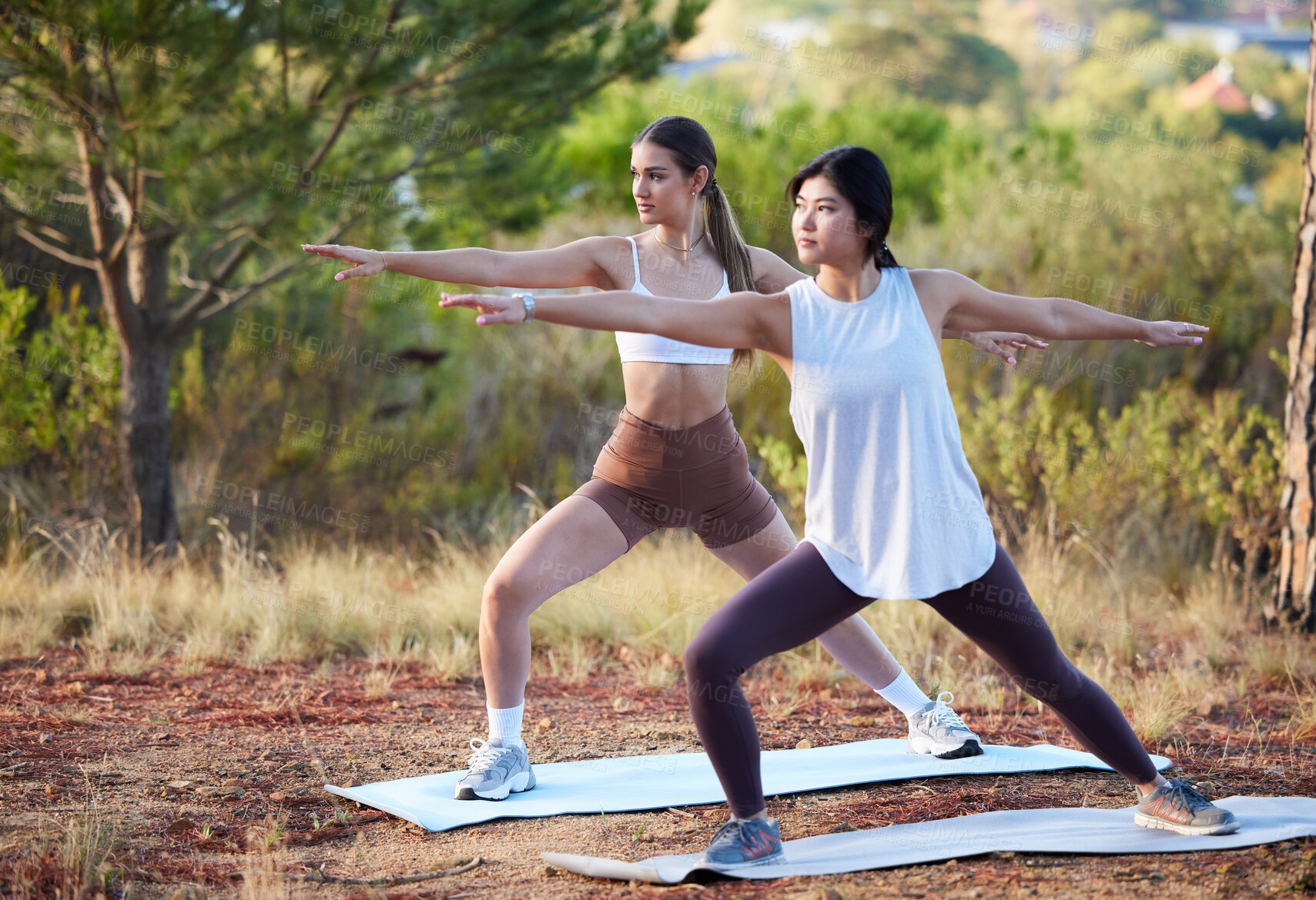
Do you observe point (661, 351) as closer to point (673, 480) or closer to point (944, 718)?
point (673, 480)

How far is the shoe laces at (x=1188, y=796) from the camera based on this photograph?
2996mm

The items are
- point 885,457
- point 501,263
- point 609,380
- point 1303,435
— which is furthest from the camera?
point 609,380

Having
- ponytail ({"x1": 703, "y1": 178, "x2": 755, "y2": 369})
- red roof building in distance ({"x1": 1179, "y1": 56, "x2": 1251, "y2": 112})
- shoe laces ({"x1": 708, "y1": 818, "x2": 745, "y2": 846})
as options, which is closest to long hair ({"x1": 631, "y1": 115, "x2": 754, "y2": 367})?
ponytail ({"x1": 703, "y1": 178, "x2": 755, "y2": 369})

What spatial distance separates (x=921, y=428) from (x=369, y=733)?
272 centimetres

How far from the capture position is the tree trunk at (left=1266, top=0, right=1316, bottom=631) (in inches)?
217

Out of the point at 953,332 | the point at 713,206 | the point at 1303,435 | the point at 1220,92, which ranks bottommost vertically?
the point at 1303,435

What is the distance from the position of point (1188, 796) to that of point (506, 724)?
6.40 feet

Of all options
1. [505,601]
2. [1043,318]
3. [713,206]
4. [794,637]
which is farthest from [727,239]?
[794,637]

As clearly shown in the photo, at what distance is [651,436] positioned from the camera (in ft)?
11.3

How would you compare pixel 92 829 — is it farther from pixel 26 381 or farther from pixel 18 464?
pixel 18 464

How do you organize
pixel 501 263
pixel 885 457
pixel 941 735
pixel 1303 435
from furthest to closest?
pixel 1303 435 → pixel 941 735 → pixel 501 263 → pixel 885 457

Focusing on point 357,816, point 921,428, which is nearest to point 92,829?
point 357,816

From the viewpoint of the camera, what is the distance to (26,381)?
670 cm

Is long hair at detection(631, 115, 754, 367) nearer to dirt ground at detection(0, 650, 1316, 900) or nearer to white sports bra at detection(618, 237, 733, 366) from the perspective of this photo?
white sports bra at detection(618, 237, 733, 366)
